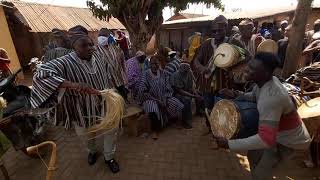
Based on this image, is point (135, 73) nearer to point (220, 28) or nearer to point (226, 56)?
point (220, 28)

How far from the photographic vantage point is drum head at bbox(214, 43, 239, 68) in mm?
3564

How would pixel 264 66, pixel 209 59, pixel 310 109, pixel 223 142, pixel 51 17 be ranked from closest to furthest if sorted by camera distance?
pixel 264 66, pixel 223 142, pixel 310 109, pixel 209 59, pixel 51 17

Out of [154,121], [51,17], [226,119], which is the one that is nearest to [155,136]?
[154,121]

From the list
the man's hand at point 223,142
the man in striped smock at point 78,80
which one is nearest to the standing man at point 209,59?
the man in striped smock at point 78,80

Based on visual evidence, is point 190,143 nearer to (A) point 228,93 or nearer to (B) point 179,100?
(B) point 179,100

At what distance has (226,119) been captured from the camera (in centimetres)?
270

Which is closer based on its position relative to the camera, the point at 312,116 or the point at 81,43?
the point at 312,116

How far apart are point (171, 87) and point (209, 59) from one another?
1325 mm

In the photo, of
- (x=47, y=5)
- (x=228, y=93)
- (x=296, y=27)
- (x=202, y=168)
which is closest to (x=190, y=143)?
(x=202, y=168)

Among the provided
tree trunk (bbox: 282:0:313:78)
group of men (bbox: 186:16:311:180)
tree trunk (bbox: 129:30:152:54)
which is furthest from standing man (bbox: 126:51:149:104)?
tree trunk (bbox: 129:30:152:54)

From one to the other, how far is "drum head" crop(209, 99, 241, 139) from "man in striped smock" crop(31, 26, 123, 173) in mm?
1438

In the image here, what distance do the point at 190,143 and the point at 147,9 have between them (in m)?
5.99

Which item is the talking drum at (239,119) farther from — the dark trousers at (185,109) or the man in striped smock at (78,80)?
the dark trousers at (185,109)

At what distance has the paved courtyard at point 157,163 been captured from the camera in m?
3.75
